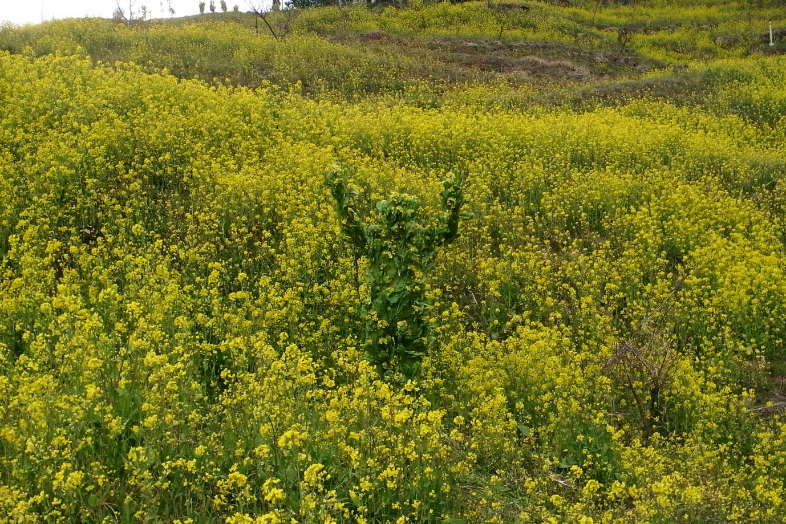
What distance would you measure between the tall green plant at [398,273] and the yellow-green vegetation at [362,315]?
15cm

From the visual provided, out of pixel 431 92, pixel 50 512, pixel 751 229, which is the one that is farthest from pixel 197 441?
pixel 431 92

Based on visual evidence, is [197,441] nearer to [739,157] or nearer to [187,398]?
[187,398]

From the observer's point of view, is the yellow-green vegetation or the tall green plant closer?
the yellow-green vegetation

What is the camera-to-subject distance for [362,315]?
5.98 meters

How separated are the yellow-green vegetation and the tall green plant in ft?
0.49

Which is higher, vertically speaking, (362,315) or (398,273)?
(398,273)

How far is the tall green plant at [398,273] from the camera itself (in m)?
5.82

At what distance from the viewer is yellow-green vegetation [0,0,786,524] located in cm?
417

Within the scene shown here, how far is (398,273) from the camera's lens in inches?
233

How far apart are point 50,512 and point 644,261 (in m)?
7.37

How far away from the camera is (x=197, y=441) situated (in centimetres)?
444

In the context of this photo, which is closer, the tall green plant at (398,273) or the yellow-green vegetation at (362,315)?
the yellow-green vegetation at (362,315)

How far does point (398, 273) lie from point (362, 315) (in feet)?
Answer: 1.70

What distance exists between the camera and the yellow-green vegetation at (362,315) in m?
4.17
